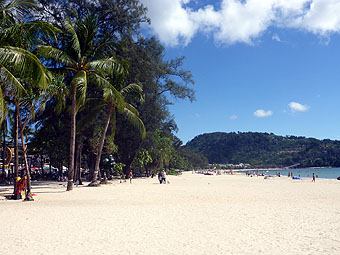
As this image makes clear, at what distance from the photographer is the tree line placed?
9.59m

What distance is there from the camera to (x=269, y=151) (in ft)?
591

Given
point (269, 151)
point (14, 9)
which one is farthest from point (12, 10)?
point (269, 151)

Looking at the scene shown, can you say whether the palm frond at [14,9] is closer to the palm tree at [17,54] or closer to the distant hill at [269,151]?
the palm tree at [17,54]

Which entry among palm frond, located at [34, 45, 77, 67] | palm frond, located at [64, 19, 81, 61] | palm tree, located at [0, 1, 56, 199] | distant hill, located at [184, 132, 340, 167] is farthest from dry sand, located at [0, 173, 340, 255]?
distant hill, located at [184, 132, 340, 167]

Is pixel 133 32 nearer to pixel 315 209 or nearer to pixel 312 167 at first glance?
pixel 315 209

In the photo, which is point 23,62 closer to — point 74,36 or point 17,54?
point 17,54

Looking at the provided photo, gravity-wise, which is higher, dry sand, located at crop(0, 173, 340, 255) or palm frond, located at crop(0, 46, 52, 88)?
palm frond, located at crop(0, 46, 52, 88)

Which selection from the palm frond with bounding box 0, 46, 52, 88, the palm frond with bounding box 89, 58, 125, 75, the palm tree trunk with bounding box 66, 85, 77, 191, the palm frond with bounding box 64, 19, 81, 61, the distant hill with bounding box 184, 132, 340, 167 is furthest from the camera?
the distant hill with bounding box 184, 132, 340, 167

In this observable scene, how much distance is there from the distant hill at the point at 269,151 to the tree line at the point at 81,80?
129571 millimetres

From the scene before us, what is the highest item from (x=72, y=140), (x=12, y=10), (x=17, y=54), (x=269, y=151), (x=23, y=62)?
(x=269, y=151)

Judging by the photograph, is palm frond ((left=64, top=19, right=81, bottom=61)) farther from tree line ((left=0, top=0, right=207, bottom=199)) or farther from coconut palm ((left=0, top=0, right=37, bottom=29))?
coconut palm ((left=0, top=0, right=37, bottom=29))

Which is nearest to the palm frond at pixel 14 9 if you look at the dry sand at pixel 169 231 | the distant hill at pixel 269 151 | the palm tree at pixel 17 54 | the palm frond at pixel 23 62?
the palm tree at pixel 17 54

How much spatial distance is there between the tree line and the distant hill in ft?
425

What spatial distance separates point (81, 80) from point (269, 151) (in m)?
178
